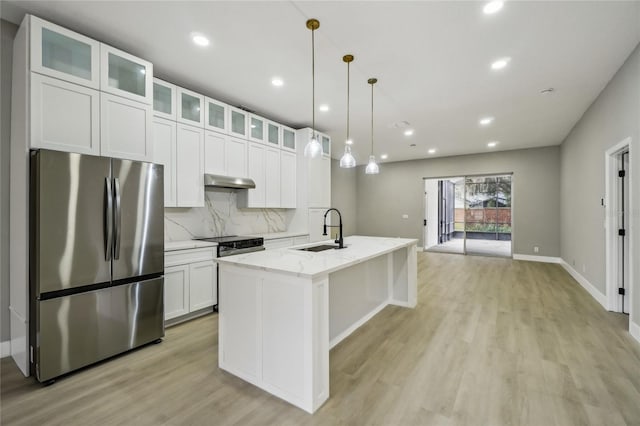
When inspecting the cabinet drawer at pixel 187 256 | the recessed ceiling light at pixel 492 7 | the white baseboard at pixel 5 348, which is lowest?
the white baseboard at pixel 5 348

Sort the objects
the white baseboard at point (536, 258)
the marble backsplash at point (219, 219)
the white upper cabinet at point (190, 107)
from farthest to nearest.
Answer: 1. the white baseboard at point (536, 258)
2. the marble backsplash at point (219, 219)
3. the white upper cabinet at point (190, 107)

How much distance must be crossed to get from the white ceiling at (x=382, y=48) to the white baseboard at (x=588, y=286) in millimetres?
2706

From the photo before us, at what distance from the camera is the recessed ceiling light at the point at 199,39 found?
2615mm

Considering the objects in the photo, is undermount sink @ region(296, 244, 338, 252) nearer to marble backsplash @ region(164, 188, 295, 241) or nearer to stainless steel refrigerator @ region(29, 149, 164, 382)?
stainless steel refrigerator @ region(29, 149, 164, 382)

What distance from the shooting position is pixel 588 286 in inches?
179

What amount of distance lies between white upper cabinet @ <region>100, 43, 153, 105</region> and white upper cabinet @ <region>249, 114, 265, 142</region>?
1651mm

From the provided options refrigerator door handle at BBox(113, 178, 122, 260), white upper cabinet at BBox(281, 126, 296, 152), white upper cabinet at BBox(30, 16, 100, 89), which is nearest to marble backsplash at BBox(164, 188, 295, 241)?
white upper cabinet at BBox(281, 126, 296, 152)

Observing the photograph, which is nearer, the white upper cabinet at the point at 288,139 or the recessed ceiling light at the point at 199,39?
the recessed ceiling light at the point at 199,39

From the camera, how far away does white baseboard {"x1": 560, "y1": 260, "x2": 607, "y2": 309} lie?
12.7ft

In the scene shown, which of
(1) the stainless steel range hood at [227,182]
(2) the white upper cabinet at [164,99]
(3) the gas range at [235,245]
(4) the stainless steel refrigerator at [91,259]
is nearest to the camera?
(4) the stainless steel refrigerator at [91,259]

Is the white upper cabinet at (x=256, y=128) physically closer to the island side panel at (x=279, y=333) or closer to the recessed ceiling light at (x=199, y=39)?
the recessed ceiling light at (x=199, y=39)

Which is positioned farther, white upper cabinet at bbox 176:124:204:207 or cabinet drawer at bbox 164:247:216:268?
white upper cabinet at bbox 176:124:204:207

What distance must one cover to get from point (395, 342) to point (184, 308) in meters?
2.33

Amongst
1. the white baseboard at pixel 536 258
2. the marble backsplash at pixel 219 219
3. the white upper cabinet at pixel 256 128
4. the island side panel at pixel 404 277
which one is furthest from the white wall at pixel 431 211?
the white upper cabinet at pixel 256 128
